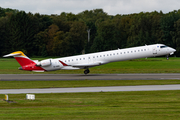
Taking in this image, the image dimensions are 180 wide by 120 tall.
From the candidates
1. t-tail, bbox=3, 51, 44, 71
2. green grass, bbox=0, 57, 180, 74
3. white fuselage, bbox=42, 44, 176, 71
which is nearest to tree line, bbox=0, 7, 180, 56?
green grass, bbox=0, 57, 180, 74

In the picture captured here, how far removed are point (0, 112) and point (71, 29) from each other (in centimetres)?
9300

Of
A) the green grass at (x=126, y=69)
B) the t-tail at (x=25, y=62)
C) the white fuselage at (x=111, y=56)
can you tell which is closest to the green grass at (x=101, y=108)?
the white fuselage at (x=111, y=56)

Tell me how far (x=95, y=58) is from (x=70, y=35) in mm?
64054

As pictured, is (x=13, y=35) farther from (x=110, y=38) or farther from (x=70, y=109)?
(x=70, y=109)

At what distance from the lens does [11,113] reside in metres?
15.2

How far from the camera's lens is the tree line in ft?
328

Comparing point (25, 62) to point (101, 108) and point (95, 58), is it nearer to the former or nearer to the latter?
point (95, 58)

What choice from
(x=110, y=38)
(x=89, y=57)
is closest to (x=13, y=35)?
(x=110, y=38)

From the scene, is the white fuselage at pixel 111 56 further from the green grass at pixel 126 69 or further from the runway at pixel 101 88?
the green grass at pixel 126 69

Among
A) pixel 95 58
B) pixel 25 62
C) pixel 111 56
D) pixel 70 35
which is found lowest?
pixel 25 62

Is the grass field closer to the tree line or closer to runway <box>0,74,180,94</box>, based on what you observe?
runway <box>0,74,180,94</box>

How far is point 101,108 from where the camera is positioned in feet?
53.9

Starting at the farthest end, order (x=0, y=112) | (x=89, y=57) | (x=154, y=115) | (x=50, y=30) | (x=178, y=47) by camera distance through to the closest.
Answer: (x=50, y=30) → (x=178, y=47) → (x=89, y=57) → (x=0, y=112) → (x=154, y=115)

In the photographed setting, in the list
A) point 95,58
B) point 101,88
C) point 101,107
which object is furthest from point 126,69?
point 101,107
